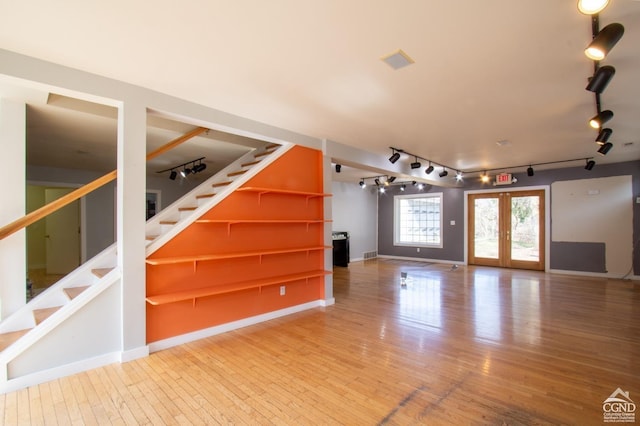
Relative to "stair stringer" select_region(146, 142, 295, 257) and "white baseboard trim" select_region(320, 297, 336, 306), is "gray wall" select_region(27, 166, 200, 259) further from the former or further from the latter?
"white baseboard trim" select_region(320, 297, 336, 306)

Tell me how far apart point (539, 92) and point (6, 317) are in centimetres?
571

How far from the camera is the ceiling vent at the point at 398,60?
231cm

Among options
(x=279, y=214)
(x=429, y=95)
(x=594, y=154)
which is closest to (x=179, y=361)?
(x=279, y=214)

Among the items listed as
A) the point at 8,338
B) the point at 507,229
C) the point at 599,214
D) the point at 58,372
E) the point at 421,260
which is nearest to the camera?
the point at 58,372

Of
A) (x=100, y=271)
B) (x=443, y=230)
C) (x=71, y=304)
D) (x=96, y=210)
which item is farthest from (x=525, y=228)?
(x=96, y=210)

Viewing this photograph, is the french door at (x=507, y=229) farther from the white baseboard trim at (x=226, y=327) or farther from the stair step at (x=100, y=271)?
the stair step at (x=100, y=271)

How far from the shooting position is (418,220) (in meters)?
10.2

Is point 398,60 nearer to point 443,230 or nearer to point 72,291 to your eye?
point 72,291

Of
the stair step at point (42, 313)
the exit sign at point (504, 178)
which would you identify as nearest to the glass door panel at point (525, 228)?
the exit sign at point (504, 178)

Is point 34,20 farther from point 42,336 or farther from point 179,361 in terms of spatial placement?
point 179,361

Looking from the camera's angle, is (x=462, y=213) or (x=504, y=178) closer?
(x=504, y=178)

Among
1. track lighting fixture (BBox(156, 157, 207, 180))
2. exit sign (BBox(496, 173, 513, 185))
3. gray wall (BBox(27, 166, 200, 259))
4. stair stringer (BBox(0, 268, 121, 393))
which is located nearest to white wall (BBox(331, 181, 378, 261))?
exit sign (BBox(496, 173, 513, 185))

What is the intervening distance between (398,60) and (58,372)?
3.82 metres

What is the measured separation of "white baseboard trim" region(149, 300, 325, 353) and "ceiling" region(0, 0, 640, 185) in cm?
256
